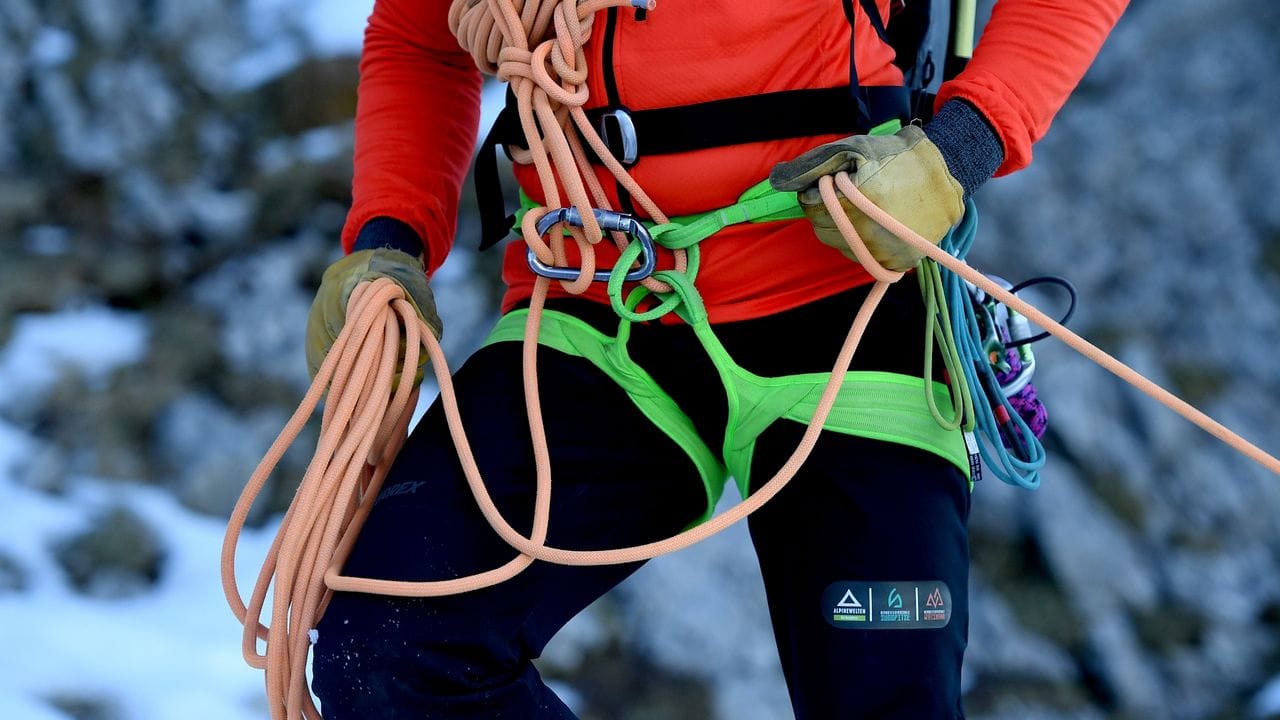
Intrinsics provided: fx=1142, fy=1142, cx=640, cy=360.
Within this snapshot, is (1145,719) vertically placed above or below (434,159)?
below

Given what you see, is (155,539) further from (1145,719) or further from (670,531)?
(1145,719)

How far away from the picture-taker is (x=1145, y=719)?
8.98ft

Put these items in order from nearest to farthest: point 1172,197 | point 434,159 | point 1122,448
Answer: point 434,159 < point 1122,448 < point 1172,197

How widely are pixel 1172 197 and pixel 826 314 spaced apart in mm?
2552

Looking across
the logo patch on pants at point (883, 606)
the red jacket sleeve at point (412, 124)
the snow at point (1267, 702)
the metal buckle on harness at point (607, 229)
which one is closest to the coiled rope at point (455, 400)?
the metal buckle on harness at point (607, 229)

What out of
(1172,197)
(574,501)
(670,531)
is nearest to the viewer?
(574,501)

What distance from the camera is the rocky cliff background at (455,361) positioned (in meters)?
2.74

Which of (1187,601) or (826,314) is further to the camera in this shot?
(1187,601)

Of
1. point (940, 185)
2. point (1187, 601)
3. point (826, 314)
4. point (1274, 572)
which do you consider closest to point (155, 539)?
point (826, 314)

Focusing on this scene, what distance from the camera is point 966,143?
1.16 m

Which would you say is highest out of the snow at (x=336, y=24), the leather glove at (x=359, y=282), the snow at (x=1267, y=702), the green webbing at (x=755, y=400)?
the snow at (x=336, y=24)

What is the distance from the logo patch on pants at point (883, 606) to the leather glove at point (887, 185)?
0.32 meters

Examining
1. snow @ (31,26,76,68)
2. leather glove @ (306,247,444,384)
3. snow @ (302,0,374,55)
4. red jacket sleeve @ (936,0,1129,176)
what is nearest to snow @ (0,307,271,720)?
snow @ (31,26,76,68)

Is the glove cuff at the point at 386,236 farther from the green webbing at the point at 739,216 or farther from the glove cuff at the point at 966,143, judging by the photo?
the glove cuff at the point at 966,143
